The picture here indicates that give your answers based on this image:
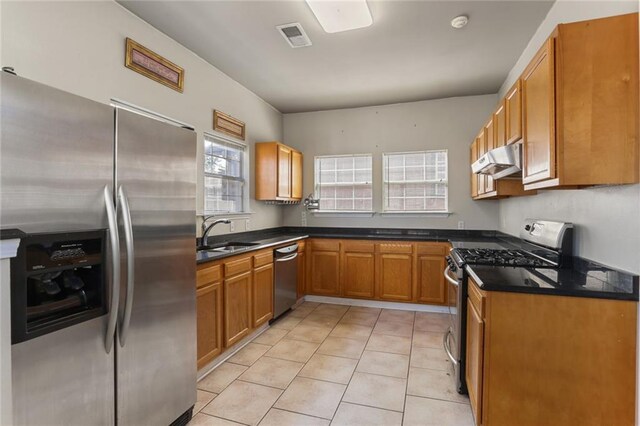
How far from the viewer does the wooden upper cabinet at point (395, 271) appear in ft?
13.1

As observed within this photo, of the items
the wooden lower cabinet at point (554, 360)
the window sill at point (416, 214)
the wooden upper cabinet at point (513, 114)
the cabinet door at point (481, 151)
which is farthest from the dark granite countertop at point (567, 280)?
the window sill at point (416, 214)

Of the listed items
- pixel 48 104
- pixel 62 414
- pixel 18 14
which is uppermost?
pixel 18 14

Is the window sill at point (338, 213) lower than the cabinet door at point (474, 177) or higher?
lower

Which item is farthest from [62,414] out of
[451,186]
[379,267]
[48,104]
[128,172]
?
[451,186]

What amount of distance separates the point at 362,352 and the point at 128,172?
7.73 feet

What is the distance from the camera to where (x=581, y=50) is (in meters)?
1.50

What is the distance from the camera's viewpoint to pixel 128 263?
150cm

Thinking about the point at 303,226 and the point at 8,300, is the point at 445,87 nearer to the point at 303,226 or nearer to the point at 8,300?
the point at 303,226

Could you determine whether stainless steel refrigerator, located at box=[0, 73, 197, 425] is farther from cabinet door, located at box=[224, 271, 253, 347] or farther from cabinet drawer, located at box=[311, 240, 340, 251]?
cabinet drawer, located at box=[311, 240, 340, 251]

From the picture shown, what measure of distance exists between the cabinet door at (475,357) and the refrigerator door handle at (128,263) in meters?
1.75

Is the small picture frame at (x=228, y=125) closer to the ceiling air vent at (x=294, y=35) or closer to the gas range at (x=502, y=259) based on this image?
the ceiling air vent at (x=294, y=35)

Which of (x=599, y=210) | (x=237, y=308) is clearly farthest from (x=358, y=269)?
(x=599, y=210)

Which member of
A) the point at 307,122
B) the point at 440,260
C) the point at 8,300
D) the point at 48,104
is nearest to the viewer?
the point at 8,300

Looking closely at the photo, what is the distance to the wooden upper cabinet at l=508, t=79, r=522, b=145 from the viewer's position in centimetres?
207
